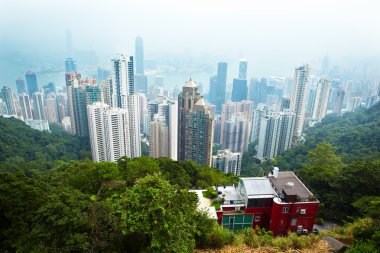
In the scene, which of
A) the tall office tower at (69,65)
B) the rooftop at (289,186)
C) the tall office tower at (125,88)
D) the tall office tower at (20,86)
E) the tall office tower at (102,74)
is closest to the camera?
the rooftop at (289,186)

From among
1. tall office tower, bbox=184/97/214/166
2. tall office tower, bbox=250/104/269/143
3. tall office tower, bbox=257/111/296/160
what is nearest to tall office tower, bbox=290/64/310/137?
tall office tower, bbox=250/104/269/143

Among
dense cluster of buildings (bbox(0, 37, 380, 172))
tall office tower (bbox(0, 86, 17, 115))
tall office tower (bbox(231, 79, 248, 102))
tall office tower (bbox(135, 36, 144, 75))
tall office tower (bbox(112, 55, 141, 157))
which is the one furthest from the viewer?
tall office tower (bbox(135, 36, 144, 75))

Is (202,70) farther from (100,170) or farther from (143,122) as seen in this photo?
(100,170)

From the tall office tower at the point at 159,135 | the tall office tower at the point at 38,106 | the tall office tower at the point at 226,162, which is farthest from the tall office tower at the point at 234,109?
the tall office tower at the point at 38,106

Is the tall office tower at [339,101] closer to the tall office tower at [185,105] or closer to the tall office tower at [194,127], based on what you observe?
the tall office tower at [185,105]

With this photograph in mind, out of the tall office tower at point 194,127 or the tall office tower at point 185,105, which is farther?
the tall office tower at point 185,105

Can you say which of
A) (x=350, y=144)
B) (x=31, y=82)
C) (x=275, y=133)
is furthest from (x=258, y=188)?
(x=31, y=82)

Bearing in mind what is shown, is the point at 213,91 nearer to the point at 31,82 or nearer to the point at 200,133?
the point at 31,82

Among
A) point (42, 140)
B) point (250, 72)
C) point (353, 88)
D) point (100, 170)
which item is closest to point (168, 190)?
point (100, 170)

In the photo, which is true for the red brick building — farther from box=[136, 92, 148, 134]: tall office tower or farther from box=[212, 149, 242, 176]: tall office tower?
box=[136, 92, 148, 134]: tall office tower
